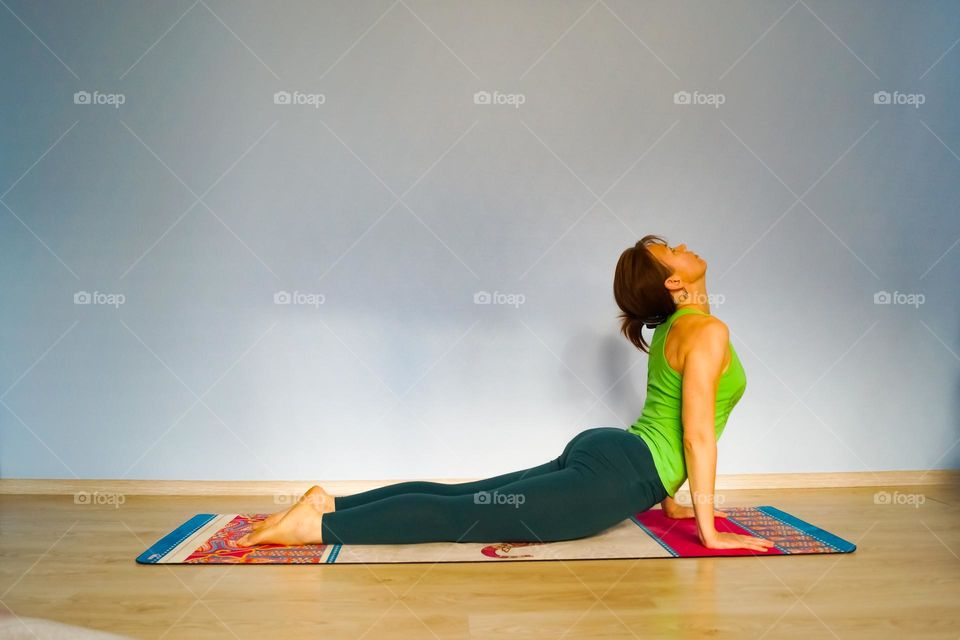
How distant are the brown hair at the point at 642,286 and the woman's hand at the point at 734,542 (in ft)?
2.01

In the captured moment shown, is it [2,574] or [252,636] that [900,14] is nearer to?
[252,636]

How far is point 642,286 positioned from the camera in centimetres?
251

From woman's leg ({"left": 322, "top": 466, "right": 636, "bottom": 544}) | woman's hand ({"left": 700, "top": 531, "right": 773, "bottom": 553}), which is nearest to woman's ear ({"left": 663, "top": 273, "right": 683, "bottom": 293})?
woman's leg ({"left": 322, "top": 466, "right": 636, "bottom": 544})

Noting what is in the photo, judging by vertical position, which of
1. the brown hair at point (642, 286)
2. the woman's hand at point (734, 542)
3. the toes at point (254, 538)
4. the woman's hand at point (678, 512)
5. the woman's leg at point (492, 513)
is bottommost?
the woman's hand at point (678, 512)

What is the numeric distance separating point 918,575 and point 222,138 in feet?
9.65

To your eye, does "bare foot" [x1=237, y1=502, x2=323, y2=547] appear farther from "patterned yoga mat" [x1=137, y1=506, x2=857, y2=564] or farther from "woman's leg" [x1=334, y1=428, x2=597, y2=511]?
"woman's leg" [x1=334, y1=428, x2=597, y2=511]

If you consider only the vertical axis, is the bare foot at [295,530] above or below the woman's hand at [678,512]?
above

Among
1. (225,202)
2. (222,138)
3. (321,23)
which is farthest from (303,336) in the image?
(321,23)

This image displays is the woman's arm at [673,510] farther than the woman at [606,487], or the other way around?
the woman's arm at [673,510]

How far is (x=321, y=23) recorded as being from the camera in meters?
3.43

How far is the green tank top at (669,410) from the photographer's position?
2443 millimetres

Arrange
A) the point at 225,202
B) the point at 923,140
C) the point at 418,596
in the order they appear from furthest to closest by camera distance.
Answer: the point at 923,140 → the point at 225,202 → the point at 418,596

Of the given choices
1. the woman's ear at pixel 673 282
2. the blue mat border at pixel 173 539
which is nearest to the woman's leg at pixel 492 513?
the blue mat border at pixel 173 539

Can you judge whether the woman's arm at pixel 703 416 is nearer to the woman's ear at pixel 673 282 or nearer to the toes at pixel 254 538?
the woman's ear at pixel 673 282
